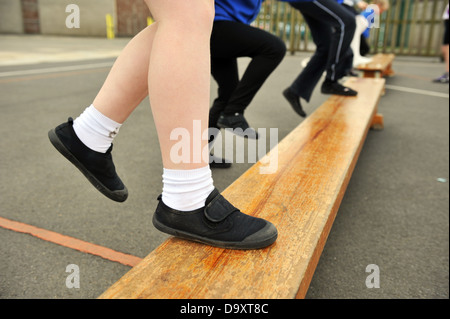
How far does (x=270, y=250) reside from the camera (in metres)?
0.96

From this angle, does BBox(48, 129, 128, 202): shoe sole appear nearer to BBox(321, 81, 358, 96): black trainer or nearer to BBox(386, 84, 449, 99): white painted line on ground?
BBox(321, 81, 358, 96): black trainer

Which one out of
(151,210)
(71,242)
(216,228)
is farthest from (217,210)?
(151,210)

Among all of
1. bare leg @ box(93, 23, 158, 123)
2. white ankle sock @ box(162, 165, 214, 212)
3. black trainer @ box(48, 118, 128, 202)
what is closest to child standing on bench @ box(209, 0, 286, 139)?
bare leg @ box(93, 23, 158, 123)

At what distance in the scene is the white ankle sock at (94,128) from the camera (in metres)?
1.10

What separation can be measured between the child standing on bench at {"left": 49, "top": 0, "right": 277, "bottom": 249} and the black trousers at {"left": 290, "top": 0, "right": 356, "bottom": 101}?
1.87 metres

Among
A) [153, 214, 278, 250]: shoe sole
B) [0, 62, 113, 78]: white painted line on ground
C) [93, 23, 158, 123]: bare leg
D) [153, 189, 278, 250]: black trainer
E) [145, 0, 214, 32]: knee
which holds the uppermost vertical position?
[145, 0, 214, 32]: knee

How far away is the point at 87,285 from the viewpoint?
4.42 feet

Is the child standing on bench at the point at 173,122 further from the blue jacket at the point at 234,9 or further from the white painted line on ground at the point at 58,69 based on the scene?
the white painted line on ground at the point at 58,69

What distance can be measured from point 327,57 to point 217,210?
7.86ft

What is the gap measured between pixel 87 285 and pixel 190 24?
960 mm

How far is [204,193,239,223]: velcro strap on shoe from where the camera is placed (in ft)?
3.17

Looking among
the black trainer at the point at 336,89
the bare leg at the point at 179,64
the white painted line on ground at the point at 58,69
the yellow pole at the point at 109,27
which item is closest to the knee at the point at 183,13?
the bare leg at the point at 179,64

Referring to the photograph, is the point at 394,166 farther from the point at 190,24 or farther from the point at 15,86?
the point at 15,86

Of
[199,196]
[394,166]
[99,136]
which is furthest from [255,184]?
[394,166]
